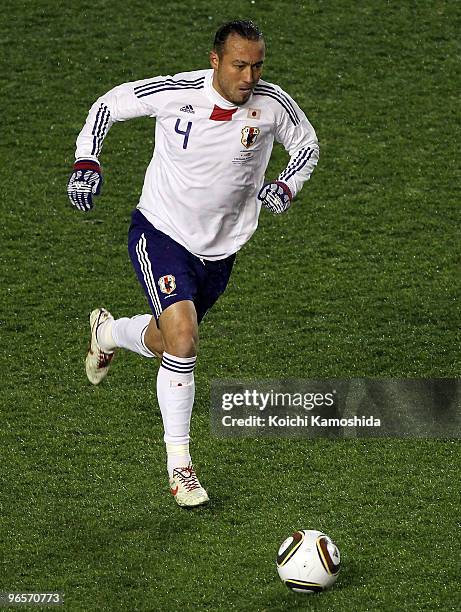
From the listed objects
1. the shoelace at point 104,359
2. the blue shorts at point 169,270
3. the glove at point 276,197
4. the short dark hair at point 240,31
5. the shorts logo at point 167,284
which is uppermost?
the short dark hair at point 240,31

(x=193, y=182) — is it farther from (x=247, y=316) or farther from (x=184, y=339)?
(x=247, y=316)

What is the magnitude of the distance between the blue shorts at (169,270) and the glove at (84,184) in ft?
1.16

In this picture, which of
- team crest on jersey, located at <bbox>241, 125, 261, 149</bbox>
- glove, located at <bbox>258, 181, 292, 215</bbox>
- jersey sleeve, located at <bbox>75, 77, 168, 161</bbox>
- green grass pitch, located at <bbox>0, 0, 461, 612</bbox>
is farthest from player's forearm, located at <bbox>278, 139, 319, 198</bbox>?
green grass pitch, located at <bbox>0, 0, 461, 612</bbox>

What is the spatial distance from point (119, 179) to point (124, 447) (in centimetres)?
328

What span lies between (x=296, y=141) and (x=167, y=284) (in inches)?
37.7

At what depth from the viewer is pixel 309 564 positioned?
18.9 ft

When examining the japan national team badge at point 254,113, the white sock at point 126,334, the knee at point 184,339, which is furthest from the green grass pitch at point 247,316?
the japan national team badge at point 254,113

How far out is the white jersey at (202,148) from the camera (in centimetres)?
660

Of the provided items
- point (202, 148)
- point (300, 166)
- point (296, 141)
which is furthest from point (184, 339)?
point (296, 141)

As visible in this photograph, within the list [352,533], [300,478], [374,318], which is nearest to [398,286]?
[374,318]

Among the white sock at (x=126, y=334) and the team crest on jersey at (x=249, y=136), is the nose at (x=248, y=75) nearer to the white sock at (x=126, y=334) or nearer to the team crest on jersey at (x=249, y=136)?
the team crest on jersey at (x=249, y=136)

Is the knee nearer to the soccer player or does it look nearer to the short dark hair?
the soccer player

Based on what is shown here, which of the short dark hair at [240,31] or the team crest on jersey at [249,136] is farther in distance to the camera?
the team crest on jersey at [249,136]

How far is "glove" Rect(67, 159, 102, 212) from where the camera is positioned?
21.1 feet
